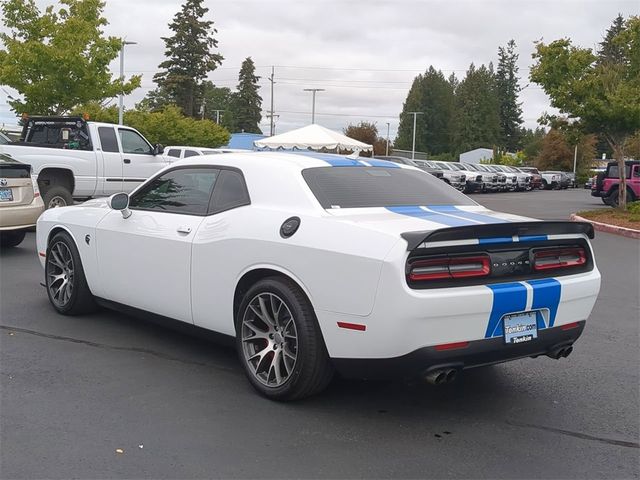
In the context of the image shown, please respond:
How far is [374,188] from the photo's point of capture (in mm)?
4801

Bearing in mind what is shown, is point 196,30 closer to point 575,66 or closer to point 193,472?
point 575,66

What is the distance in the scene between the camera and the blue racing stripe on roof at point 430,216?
4.02 m

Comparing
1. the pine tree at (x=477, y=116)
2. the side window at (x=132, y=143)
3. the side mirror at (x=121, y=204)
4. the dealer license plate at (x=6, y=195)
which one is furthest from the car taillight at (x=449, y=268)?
the pine tree at (x=477, y=116)

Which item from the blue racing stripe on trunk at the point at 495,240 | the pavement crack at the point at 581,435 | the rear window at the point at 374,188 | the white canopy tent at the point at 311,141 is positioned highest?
the white canopy tent at the point at 311,141

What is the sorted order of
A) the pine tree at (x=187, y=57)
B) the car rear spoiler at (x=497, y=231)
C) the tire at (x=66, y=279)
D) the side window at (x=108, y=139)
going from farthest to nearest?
the pine tree at (x=187, y=57)
the side window at (x=108, y=139)
the tire at (x=66, y=279)
the car rear spoiler at (x=497, y=231)

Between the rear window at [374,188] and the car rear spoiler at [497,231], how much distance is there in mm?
818

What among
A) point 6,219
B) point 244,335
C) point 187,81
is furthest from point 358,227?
point 187,81

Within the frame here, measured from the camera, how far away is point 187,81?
60625mm

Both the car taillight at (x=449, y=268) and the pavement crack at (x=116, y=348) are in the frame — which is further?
the pavement crack at (x=116, y=348)

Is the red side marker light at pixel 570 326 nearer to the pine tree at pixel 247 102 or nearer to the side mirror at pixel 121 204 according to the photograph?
the side mirror at pixel 121 204

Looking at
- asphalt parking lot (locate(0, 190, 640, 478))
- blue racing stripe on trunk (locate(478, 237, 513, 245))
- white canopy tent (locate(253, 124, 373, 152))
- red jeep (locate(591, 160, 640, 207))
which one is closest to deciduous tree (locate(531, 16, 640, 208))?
red jeep (locate(591, 160, 640, 207))

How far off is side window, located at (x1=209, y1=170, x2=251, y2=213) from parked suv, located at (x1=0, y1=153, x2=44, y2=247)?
227 inches

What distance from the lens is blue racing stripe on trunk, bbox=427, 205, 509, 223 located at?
426cm

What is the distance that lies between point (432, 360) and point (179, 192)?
8.39 feet
